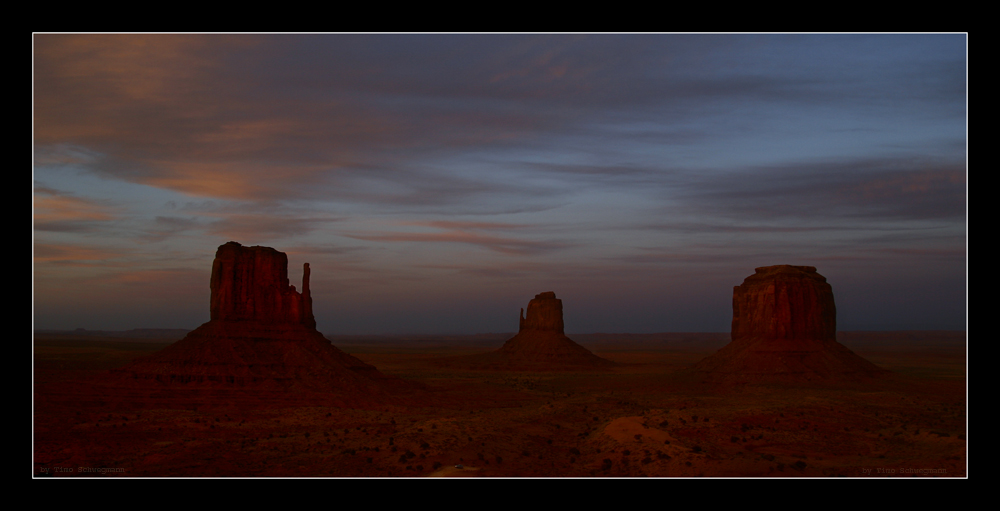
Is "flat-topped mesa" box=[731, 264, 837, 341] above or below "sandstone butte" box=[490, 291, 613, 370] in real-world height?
above

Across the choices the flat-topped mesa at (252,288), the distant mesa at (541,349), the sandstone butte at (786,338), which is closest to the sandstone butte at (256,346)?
the flat-topped mesa at (252,288)

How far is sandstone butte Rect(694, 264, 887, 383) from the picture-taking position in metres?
74.7

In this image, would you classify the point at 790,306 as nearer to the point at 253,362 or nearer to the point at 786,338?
the point at 786,338

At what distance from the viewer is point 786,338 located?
7981 centimetres

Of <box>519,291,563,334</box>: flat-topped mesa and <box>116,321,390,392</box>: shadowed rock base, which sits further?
<box>519,291,563,334</box>: flat-topped mesa

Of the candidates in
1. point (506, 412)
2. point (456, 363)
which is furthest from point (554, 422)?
point (456, 363)

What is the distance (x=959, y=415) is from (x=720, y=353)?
33.5 meters

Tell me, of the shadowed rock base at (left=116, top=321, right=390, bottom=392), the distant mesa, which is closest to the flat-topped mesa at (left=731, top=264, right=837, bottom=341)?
the distant mesa

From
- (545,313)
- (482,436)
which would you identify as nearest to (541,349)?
(545,313)

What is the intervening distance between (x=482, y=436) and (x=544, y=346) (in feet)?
303

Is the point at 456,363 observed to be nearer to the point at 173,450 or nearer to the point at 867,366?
the point at 867,366

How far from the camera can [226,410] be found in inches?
1897

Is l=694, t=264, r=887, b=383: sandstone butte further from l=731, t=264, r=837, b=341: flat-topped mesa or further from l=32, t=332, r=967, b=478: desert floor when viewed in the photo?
l=32, t=332, r=967, b=478: desert floor

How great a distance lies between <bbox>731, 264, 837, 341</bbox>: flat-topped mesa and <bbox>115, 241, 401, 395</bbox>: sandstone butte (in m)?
43.3
